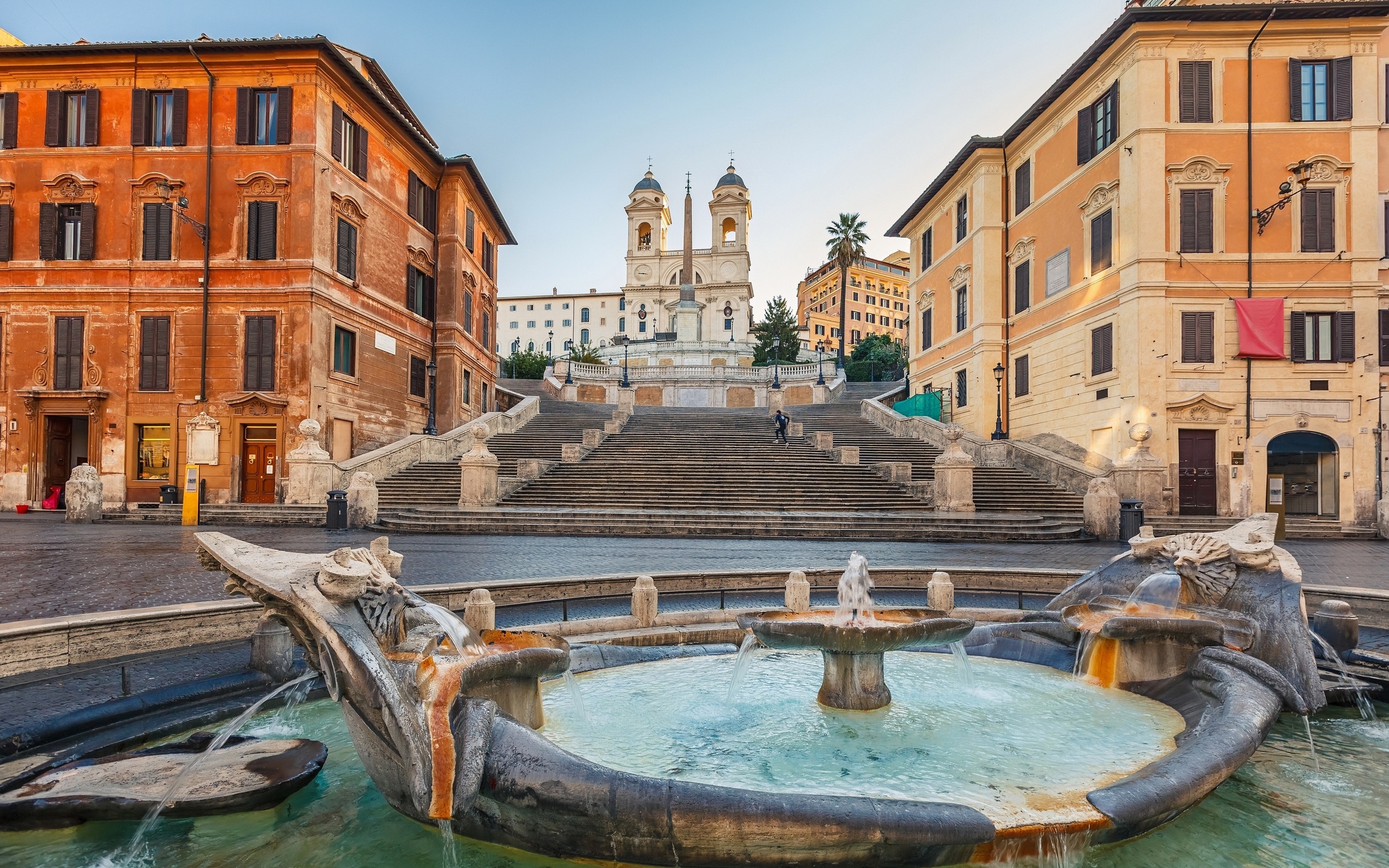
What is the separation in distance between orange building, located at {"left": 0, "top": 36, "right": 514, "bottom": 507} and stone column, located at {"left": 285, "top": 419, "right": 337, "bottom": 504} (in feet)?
9.74

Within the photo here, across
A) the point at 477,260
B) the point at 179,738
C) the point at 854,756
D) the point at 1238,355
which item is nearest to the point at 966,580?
the point at 854,756

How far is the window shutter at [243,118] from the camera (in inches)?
945

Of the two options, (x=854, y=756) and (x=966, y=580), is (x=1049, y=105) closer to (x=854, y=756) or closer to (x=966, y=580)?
(x=966, y=580)

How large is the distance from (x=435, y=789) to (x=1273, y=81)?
28599 mm

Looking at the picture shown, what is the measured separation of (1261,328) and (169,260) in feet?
112

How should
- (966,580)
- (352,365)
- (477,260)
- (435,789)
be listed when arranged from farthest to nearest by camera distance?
1. (477,260)
2. (352,365)
3. (966,580)
4. (435,789)

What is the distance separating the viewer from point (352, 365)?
1014 inches

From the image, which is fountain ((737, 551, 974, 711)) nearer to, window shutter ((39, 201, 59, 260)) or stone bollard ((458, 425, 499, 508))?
stone bollard ((458, 425, 499, 508))

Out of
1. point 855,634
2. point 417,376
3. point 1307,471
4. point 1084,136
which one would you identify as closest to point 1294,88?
point 1084,136

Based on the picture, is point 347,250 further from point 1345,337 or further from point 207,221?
point 1345,337

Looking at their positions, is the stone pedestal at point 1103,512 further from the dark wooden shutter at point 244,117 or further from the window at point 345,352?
the dark wooden shutter at point 244,117

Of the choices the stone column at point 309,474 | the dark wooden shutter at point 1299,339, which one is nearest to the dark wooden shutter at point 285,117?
the stone column at point 309,474

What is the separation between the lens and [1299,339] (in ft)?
69.0

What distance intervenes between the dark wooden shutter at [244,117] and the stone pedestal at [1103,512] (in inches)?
1082
